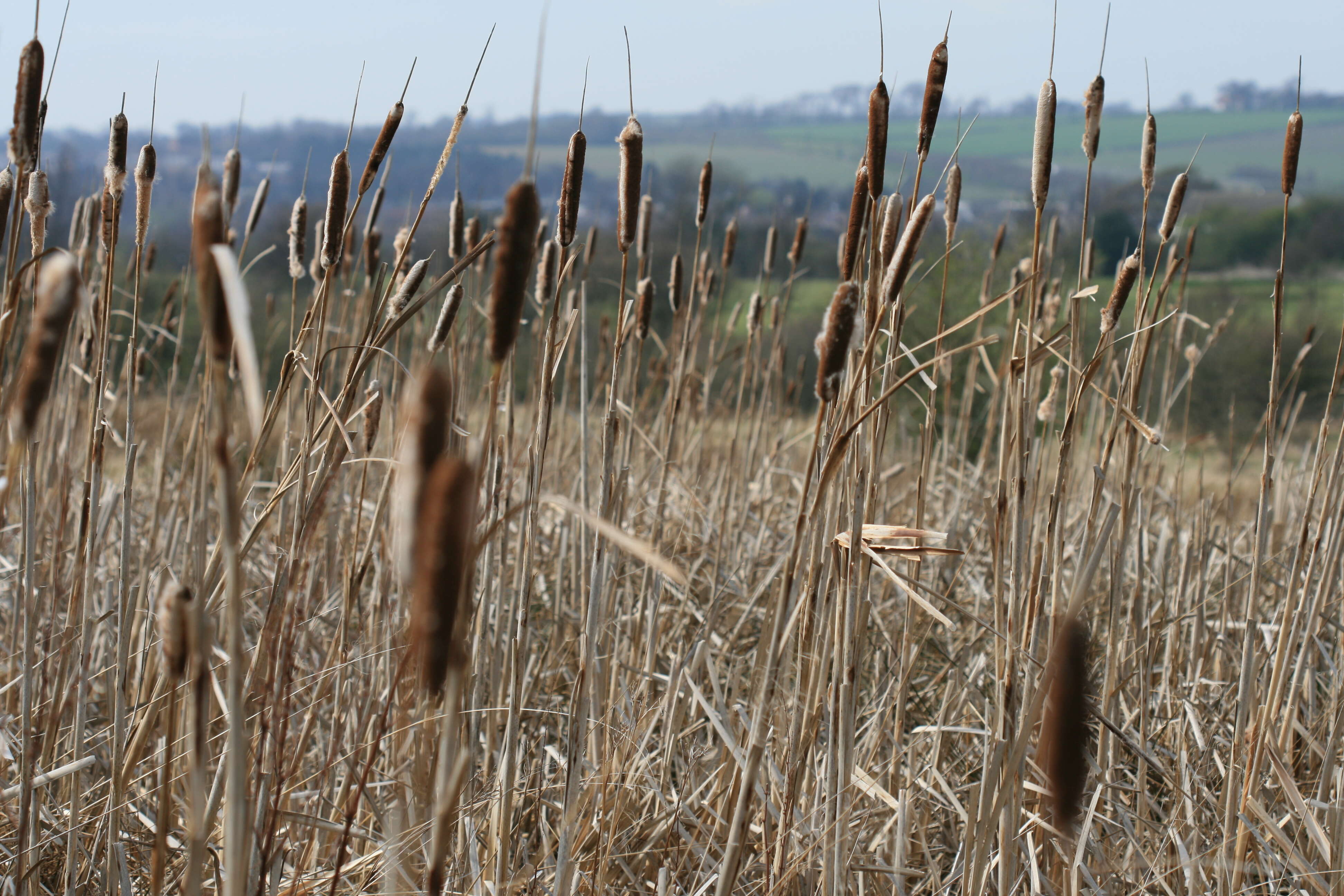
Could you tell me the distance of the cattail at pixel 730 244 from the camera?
2090 mm

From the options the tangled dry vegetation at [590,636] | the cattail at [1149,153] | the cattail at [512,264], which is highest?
the cattail at [1149,153]

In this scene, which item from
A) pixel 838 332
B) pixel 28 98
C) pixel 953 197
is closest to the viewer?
pixel 838 332

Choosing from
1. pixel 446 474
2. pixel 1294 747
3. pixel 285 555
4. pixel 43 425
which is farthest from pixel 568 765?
pixel 1294 747

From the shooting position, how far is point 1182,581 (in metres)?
2.05

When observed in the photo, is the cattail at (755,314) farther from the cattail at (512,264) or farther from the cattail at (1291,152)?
the cattail at (512,264)

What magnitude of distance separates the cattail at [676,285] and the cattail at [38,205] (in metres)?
Answer: 1.20

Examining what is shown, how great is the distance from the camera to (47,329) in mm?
413

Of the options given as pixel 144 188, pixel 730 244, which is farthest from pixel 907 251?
pixel 730 244

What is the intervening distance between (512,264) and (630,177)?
0.42 m

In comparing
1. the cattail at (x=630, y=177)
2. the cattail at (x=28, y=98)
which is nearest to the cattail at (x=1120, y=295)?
the cattail at (x=630, y=177)

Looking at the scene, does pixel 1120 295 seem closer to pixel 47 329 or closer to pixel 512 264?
pixel 512 264

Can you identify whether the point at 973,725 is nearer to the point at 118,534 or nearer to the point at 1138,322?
the point at 1138,322

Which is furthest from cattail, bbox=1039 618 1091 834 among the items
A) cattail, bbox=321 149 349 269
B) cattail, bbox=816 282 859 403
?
cattail, bbox=321 149 349 269

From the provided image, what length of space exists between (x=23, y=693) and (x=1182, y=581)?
205cm
